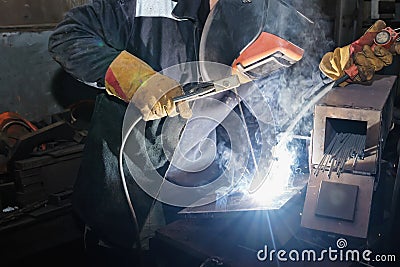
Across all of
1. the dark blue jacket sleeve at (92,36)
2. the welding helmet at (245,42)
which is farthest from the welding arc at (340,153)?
the dark blue jacket sleeve at (92,36)

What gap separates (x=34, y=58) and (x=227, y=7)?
7.64 ft

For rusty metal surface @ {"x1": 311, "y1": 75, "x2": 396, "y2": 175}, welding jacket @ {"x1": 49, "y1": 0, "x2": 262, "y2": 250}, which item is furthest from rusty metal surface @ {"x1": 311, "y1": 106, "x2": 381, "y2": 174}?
welding jacket @ {"x1": 49, "y1": 0, "x2": 262, "y2": 250}

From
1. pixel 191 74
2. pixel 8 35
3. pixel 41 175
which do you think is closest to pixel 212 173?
Result: pixel 191 74

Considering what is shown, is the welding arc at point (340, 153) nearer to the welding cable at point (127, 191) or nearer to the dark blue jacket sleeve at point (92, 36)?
the welding cable at point (127, 191)

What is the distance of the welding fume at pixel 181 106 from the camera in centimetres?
144

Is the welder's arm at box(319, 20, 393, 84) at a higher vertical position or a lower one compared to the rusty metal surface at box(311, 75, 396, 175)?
higher

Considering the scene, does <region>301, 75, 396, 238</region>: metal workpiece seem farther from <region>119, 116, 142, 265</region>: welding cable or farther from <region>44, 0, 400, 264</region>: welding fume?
<region>119, 116, 142, 265</region>: welding cable

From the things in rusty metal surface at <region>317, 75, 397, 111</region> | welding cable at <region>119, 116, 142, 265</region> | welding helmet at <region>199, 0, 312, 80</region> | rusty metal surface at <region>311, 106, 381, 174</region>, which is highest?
welding helmet at <region>199, 0, 312, 80</region>

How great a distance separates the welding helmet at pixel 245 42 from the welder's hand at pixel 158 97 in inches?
6.6

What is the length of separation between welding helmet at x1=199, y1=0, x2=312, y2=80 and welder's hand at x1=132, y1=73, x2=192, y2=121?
0.17m

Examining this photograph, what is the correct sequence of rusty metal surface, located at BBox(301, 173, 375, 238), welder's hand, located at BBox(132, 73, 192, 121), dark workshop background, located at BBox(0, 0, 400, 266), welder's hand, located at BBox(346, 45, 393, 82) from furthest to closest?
dark workshop background, located at BBox(0, 0, 400, 266), welder's hand, located at BBox(346, 45, 393, 82), welder's hand, located at BBox(132, 73, 192, 121), rusty metal surface, located at BBox(301, 173, 375, 238)

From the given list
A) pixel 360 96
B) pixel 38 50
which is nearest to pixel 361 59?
pixel 360 96

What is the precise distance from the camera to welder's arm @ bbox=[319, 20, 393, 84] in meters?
1.50

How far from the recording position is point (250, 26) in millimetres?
1466
